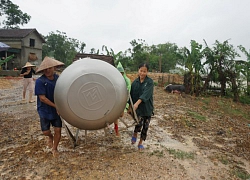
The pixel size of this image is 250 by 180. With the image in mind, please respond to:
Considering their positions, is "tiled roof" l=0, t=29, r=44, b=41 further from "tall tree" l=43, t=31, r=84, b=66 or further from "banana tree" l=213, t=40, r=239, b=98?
"banana tree" l=213, t=40, r=239, b=98

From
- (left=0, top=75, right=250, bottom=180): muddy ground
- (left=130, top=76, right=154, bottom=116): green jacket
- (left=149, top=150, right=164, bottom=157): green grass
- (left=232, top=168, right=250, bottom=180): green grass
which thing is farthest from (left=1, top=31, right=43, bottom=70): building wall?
(left=232, top=168, right=250, bottom=180): green grass

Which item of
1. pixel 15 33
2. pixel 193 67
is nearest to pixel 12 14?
pixel 15 33

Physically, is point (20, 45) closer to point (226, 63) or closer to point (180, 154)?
point (226, 63)

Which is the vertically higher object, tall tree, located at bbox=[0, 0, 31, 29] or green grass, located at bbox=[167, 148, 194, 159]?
tall tree, located at bbox=[0, 0, 31, 29]

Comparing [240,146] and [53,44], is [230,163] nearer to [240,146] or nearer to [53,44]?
[240,146]

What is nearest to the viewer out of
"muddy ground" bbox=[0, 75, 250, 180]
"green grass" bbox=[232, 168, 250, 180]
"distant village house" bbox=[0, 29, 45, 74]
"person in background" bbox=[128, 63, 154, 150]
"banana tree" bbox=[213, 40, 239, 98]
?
"muddy ground" bbox=[0, 75, 250, 180]

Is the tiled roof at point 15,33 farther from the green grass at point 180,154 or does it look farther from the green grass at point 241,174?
the green grass at point 241,174

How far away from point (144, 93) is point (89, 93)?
1.03m

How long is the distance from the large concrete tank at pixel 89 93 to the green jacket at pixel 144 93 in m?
0.71

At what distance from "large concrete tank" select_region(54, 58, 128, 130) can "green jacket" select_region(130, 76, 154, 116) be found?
0.71 m

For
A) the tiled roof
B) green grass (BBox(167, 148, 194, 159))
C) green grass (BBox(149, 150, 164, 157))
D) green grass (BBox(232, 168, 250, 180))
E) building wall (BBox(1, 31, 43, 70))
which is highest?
the tiled roof

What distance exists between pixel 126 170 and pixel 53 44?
28.4 m

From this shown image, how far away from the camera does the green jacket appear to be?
318 centimetres

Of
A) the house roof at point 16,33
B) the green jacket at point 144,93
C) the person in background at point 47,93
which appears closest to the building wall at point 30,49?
the house roof at point 16,33
